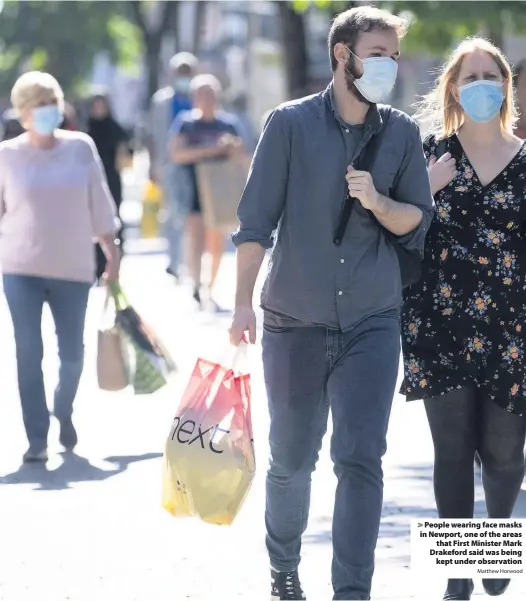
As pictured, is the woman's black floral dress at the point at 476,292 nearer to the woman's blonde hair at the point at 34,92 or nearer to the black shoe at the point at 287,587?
the black shoe at the point at 287,587

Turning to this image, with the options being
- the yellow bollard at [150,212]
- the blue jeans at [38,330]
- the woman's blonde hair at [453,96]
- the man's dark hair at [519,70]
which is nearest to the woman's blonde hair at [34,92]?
the blue jeans at [38,330]

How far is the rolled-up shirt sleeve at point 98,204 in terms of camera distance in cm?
846

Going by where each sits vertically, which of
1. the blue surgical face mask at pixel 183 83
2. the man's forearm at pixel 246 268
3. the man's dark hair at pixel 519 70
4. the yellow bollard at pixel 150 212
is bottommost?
the yellow bollard at pixel 150 212

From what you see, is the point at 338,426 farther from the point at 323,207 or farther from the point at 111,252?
the point at 111,252

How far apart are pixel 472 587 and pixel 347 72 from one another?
5.58 ft

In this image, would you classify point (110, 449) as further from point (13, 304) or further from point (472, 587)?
point (472, 587)

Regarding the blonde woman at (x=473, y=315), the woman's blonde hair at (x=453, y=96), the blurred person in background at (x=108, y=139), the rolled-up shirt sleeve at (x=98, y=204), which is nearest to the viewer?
the blonde woman at (x=473, y=315)

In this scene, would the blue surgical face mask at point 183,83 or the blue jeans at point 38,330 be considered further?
the blue surgical face mask at point 183,83

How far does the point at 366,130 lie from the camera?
17.3 feet

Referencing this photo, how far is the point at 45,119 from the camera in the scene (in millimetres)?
8344

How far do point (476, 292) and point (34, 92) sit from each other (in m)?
3.47

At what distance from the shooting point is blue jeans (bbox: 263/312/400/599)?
5219 mm

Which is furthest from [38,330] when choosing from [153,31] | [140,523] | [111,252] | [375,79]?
[153,31]

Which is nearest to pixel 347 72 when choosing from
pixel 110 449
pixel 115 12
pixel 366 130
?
pixel 366 130
